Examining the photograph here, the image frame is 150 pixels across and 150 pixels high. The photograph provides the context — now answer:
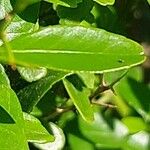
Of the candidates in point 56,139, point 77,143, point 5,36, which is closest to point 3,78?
point 5,36

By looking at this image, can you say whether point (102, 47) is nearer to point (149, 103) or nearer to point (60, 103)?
point (60, 103)

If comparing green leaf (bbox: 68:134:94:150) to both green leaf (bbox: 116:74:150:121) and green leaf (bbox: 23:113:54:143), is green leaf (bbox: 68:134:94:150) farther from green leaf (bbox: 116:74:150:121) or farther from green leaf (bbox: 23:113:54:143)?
green leaf (bbox: 23:113:54:143)

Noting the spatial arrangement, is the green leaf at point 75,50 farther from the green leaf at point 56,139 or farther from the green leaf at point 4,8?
the green leaf at point 56,139

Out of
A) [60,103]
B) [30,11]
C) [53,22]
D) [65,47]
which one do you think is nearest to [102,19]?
[53,22]

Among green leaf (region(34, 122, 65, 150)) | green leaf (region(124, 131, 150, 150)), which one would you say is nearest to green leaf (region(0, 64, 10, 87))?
green leaf (region(34, 122, 65, 150))

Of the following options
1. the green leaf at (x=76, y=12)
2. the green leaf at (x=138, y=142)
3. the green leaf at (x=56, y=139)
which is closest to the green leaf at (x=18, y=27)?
the green leaf at (x=76, y=12)

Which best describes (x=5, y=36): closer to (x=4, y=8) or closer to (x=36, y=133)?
(x=4, y=8)
